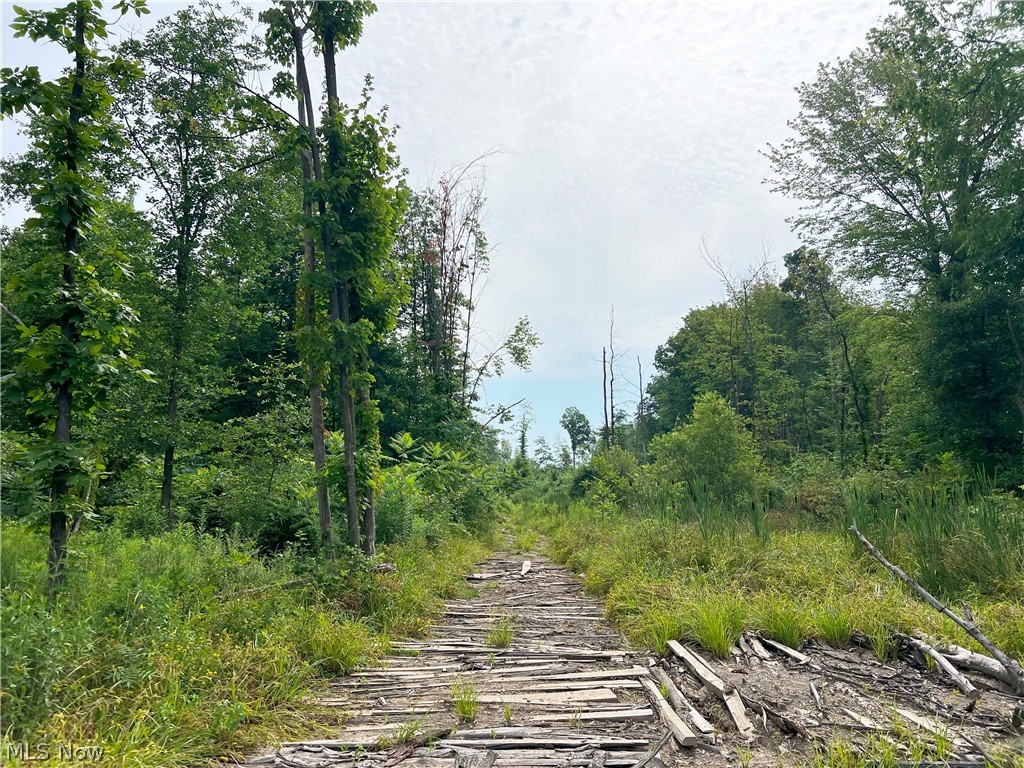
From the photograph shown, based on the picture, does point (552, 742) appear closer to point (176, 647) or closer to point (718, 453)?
point (176, 647)

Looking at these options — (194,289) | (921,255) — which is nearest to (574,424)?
(921,255)

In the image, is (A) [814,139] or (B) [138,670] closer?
(B) [138,670]

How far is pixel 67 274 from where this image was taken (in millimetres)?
3463

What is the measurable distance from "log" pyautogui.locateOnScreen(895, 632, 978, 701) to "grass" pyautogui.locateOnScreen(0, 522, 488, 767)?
3790 mm

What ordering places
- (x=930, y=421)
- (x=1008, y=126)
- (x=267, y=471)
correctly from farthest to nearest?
(x=930, y=421)
(x=1008, y=126)
(x=267, y=471)

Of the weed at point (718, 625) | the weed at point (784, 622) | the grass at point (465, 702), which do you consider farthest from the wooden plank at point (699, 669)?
the grass at point (465, 702)

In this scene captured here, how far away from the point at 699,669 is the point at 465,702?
1.65m

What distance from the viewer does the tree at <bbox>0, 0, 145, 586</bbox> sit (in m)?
3.28

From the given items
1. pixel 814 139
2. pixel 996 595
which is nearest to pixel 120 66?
pixel 996 595

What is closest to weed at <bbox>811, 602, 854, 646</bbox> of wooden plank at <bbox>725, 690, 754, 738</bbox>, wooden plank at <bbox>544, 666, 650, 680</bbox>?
wooden plank at <bbox>725, 690, 754, 738</bbox>

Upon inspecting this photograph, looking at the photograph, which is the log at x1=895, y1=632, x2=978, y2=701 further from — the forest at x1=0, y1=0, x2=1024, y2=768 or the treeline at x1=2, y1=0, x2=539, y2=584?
the treeline at x1=2, y1=0, x2=539, y2=584

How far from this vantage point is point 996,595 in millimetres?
4645

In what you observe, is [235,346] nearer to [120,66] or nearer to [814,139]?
[120,66]

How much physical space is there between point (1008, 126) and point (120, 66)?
16.0 metres
